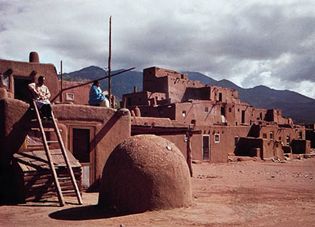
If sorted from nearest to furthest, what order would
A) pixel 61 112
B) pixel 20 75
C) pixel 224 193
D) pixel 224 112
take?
1. pixel 61 112
2. pixel 224 193
3. pixel 20 75
4. pixel 224 112

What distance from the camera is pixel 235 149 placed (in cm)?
4122

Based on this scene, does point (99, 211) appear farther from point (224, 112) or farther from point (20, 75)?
point (224, 112)

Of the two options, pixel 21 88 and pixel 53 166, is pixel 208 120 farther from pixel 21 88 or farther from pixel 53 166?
pixel 53 166

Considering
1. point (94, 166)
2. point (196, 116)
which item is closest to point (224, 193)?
point (94, 166)

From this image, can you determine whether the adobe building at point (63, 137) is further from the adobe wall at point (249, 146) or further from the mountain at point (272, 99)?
the mountain at point (272, 99)

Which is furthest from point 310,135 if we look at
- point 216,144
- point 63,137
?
point 63,137

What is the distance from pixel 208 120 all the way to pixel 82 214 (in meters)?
36.4

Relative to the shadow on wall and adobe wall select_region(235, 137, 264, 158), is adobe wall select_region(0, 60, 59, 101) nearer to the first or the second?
the shadow on wall

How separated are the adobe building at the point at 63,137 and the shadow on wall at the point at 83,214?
2.10 metres

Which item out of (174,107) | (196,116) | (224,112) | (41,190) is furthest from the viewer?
(224,112)

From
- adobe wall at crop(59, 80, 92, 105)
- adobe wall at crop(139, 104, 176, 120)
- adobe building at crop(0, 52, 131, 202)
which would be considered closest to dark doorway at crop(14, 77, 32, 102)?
adobe building at crop(0, 52, 131, 202)

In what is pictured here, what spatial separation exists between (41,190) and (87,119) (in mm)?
3426

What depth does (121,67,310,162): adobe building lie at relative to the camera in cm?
3303

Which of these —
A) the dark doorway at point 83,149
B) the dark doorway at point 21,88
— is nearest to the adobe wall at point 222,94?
the dark doorway at point 21,88
